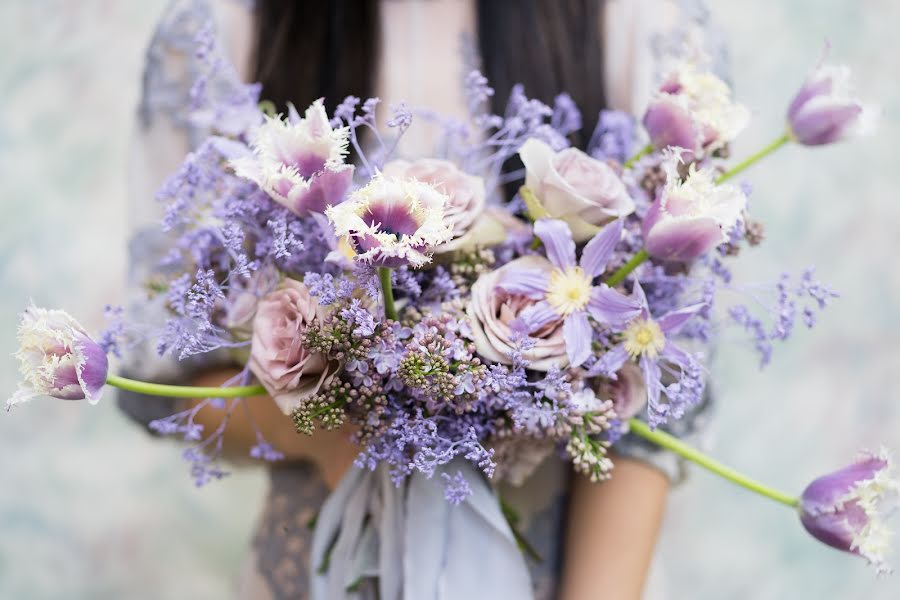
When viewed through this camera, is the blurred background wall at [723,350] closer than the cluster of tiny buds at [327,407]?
No

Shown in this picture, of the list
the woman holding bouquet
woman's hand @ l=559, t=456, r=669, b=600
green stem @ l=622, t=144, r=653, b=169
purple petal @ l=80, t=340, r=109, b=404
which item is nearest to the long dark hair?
A: the woman holding bouquet

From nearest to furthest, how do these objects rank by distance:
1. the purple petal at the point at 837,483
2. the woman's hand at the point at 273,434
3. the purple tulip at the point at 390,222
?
the purple tulip at the point at 390,222 → the purple petal at the point at 837,483 → the woman's hand at the point at 273,434

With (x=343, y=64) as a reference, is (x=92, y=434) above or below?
below

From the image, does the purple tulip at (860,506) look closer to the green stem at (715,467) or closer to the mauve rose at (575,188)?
the green stem at (715,467)

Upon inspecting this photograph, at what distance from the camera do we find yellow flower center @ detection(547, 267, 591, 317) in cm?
54

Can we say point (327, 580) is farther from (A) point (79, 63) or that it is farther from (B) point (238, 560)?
(A) point (79, 63)

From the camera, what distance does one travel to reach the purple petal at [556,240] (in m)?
0.55

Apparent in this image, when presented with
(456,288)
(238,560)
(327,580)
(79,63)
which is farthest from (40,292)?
(456,288)

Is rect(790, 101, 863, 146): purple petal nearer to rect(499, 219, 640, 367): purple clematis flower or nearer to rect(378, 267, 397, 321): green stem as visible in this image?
rect(499, 219, 640, 367): purple clematis flower

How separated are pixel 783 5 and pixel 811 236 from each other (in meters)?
0.33

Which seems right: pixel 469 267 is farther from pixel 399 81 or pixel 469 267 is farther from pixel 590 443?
pixel 399 81

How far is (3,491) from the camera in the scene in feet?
4.08

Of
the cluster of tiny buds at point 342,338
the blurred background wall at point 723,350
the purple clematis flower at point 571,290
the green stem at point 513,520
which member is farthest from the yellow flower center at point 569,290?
the blurred background wall at point 723,350

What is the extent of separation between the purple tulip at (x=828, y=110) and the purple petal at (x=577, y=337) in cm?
Answer: 21
